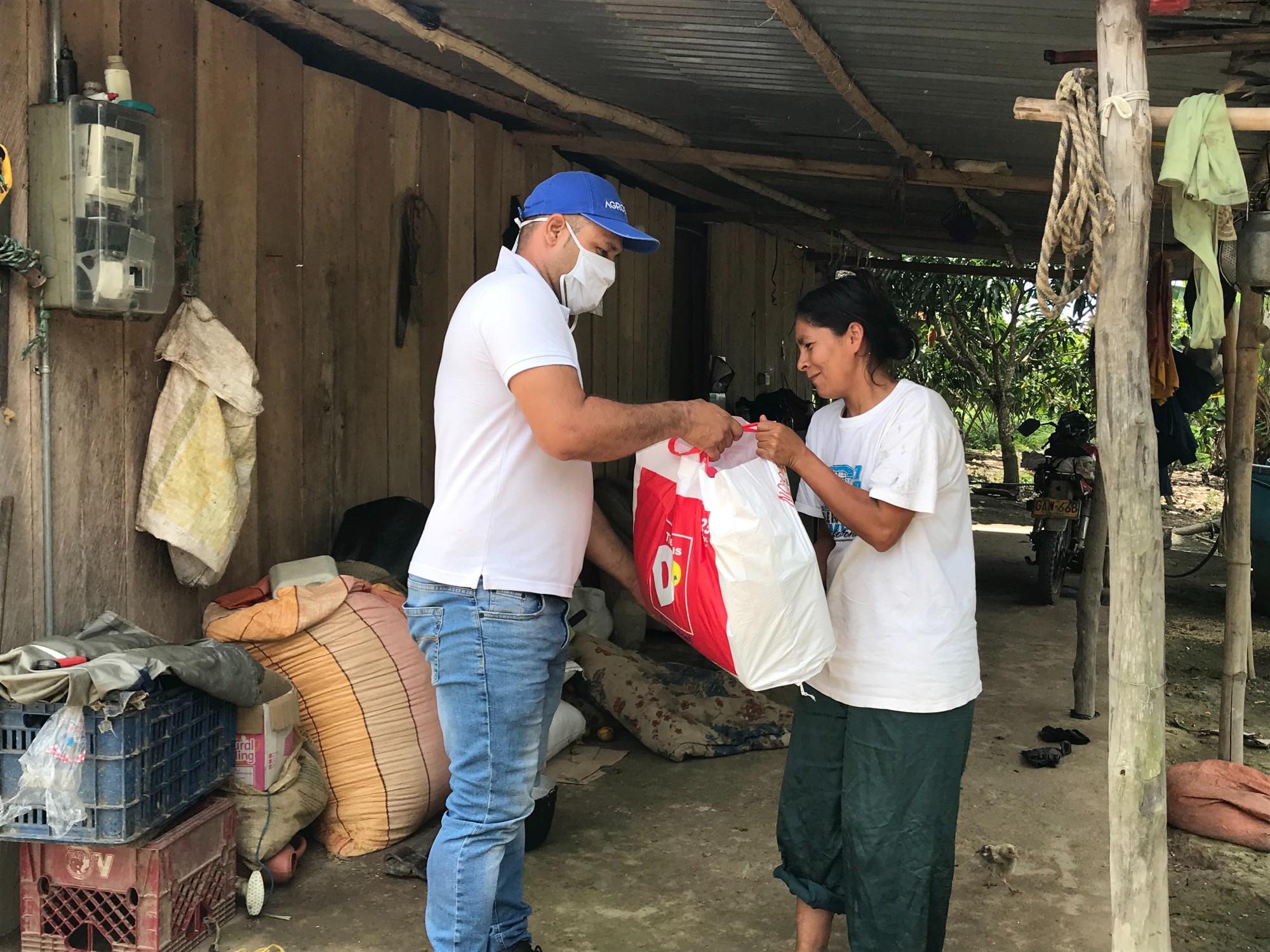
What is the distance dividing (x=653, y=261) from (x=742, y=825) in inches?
205

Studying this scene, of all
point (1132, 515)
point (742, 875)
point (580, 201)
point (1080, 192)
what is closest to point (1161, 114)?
point (1080, 192)

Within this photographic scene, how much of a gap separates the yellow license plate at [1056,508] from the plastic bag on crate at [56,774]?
24.0 ft

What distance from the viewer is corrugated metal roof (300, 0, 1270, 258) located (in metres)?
3.78

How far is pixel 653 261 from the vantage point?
848cm

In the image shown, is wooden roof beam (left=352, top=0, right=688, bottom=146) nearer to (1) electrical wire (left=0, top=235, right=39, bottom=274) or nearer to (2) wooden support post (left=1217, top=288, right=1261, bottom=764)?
(1) electrical wire (left=0, top=235, right=39, bottom=274)

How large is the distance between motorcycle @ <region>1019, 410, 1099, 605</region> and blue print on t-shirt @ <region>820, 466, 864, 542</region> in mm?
6101

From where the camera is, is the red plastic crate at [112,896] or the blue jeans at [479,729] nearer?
the blue jeans at [479,729]

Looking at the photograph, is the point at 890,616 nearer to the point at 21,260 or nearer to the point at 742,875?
the point at 742,875

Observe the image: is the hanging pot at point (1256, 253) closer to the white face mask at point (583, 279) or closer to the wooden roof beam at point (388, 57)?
the white face mask at point (583, 279)

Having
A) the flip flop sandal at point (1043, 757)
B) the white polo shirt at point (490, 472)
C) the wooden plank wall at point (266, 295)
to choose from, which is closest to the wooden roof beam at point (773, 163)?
the wooden plank wall at point (266, 295)

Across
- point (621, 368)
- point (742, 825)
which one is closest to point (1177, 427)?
point (621, 368)

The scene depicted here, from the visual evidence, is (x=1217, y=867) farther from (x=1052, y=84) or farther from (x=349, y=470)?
(x=349, y=470)

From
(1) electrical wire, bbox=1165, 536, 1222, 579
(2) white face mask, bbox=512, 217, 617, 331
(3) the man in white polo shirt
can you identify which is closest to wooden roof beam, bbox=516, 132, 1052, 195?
(2) white face mask, bbox=512, 217, 617, 331

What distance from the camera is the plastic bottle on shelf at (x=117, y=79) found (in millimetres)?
3240
